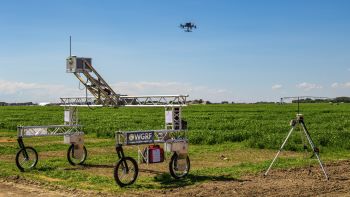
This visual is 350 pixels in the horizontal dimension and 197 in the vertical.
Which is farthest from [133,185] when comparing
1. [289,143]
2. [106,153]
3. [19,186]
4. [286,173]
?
[289,143]

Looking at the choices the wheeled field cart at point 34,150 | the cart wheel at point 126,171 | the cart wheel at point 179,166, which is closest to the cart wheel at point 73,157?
the wheeled field cart at point 34,150

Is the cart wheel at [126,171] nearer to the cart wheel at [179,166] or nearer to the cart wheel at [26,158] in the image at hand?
the cart wheel at [179,166]

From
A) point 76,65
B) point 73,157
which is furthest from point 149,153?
point 73,157

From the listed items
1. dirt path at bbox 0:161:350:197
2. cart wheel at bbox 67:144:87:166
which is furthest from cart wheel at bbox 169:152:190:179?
cart wheel at bbox 67:144:87:166

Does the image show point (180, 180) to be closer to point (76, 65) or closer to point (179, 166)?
point (179, 166)

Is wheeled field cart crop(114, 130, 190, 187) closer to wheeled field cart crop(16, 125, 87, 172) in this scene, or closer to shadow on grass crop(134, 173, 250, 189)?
shadow on grass crop(134, 173, 250, 189)

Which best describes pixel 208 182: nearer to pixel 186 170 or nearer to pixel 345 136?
pixel 186 170
